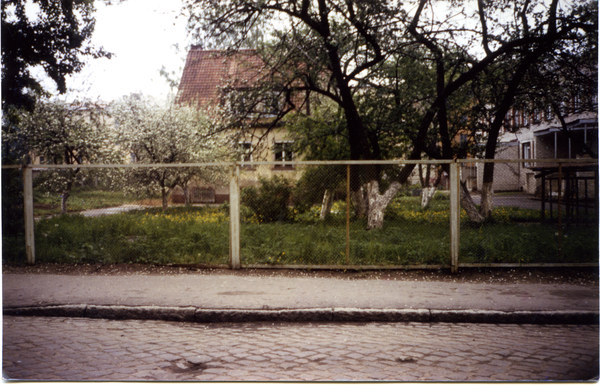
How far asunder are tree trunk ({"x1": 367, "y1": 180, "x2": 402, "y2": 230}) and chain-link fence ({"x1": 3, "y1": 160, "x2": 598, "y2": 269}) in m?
0.26

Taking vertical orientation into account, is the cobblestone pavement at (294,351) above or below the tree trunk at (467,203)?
below

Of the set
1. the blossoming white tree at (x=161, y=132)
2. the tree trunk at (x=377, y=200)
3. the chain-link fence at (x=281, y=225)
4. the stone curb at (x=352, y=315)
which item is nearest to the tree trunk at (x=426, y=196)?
the chain-link fence at (x=281, y=225)

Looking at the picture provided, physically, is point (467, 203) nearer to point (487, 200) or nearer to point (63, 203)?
point (487, 200)

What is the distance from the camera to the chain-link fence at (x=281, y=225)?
25.8 ft

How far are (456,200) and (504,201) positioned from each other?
1.30 meters

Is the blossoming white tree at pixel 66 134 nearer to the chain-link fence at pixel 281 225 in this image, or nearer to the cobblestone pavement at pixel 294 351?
the chain-link fence at pixel 281 225

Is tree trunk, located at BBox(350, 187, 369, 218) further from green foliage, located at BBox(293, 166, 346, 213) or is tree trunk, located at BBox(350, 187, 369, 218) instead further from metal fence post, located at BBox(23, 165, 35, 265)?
metal fence post, located at BBox(23, 165, 35, 265)

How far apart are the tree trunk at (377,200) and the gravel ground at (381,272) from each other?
7.16 ft

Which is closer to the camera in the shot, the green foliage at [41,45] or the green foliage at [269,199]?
the green foliage at [41,45]

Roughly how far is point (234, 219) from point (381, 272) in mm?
2785

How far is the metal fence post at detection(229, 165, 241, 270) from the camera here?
8031 millimetres

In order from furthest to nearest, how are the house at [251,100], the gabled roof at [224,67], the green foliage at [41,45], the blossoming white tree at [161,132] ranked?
1. the blossoming white tree at [161,132]
2. the house at [251,100]
3. the gabled roof at [224,67]
4. the green foliage at [41,45]

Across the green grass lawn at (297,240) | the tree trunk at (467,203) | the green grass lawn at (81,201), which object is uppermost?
the green grass lawn at (81,201)

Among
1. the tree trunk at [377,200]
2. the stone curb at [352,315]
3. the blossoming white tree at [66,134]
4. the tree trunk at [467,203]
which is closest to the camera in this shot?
the stone curb at [352,315]
